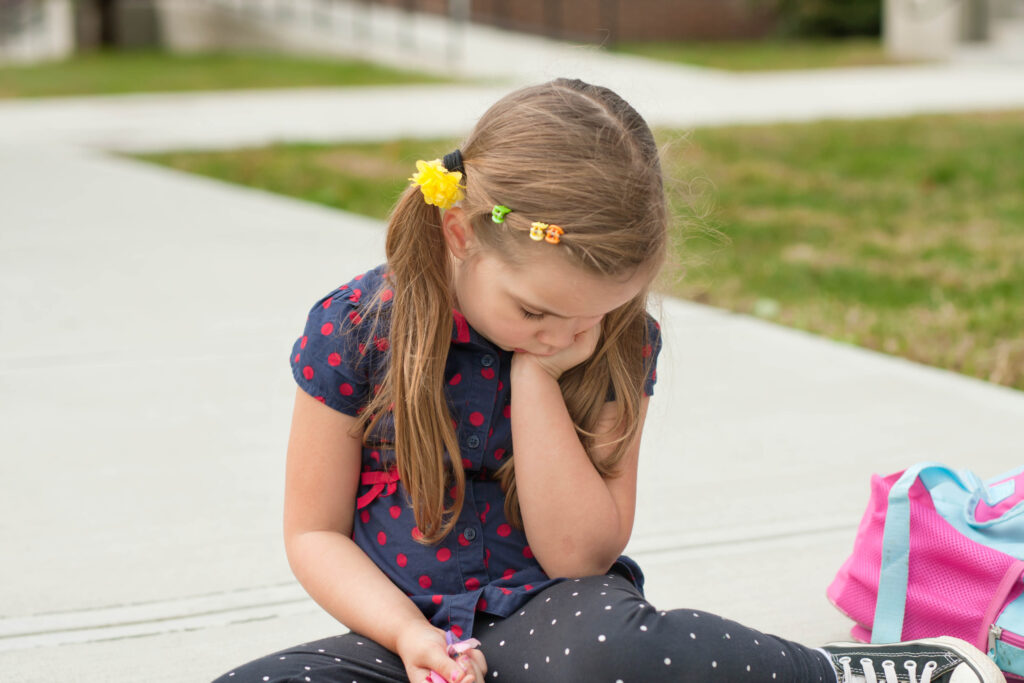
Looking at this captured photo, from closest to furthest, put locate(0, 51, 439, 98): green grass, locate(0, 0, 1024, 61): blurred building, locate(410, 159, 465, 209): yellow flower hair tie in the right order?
locate(410, 159, 465, 209): yellow flower hair tie, locate(0, 51, 439, 98): green grass, locate(0, 0, 1024, 61): blurred building

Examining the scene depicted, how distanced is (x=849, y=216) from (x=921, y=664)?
4809 mm

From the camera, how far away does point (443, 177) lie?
Result: 76.4 inches

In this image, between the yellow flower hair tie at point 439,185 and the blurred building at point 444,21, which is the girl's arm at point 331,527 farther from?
the blurred building at point 444,21

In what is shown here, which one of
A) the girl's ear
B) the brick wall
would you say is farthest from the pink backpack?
the brick wall

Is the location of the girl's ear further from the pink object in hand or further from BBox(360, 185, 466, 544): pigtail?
the pink object in hand

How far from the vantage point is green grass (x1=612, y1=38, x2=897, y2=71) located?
15.5 m

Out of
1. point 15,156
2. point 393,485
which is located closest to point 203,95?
point 15,156

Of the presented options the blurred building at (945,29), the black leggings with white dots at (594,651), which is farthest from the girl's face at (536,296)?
the blurred building at (945,29)

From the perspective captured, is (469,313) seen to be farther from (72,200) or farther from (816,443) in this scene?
(72,200)

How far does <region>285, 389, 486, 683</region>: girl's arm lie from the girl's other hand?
0.05 m

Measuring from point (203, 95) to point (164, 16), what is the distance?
12.0 meters

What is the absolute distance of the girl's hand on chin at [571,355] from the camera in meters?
2.02

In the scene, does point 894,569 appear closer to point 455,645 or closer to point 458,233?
point 455,645

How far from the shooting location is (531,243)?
1.88 m
